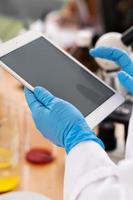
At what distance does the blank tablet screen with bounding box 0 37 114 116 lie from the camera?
873mm

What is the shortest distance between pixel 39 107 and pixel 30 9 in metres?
1.21

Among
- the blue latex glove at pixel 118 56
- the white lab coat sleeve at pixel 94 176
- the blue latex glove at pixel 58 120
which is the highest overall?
the blue latex glove at pixel 118 56

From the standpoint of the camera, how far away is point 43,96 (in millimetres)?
827

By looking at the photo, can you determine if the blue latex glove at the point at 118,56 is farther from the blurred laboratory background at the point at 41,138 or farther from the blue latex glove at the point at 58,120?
the blue latex glove at the point at 58,120

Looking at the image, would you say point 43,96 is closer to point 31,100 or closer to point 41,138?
point 31,100

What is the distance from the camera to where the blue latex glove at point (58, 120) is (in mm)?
781

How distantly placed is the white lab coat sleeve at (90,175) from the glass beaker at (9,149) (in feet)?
0.81

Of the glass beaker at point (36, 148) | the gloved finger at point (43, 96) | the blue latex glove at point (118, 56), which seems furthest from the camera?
the glass beaker at point (36, 148)

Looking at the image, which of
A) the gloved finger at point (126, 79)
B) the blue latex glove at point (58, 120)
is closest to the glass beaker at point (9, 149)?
the blue latex glove at point (58, 120)

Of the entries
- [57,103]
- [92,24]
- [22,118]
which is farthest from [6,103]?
[92,24]

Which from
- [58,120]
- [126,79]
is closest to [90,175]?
[58,120]

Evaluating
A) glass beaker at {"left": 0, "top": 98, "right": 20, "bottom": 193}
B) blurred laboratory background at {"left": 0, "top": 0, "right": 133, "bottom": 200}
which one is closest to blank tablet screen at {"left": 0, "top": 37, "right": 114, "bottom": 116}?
blurred laboratory background at {"left": 0, "top": 0, "right": 133, "bottom": 200}

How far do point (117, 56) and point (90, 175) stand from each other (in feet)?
1.11

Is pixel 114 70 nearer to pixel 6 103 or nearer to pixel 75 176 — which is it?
pixel 6 103
